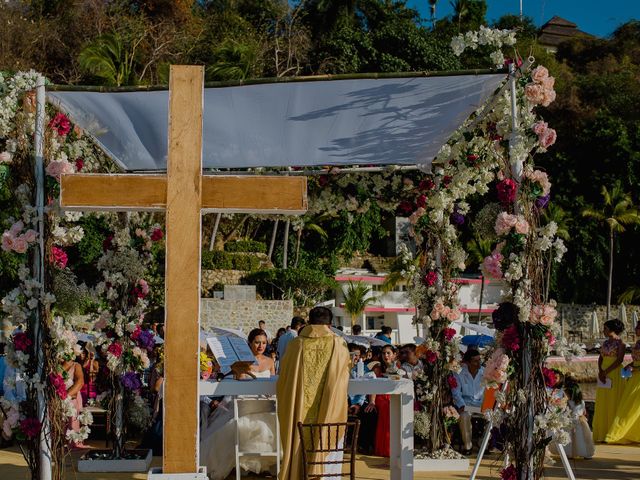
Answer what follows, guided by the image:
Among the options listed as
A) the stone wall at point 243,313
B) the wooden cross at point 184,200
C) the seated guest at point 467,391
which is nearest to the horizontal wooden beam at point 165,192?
the wooden cross at point 184,200

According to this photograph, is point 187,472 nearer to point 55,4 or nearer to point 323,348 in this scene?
point 323,348

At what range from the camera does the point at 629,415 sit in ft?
38.3

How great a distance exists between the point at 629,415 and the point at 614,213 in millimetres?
27736

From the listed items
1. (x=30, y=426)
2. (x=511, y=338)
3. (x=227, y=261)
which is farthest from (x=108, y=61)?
(x=511, y=338)

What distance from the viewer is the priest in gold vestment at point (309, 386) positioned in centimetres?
748

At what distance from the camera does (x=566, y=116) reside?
45031 mm

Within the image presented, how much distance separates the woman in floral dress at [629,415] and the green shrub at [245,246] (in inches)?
995

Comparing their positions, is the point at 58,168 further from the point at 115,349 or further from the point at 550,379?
the point at 550,379

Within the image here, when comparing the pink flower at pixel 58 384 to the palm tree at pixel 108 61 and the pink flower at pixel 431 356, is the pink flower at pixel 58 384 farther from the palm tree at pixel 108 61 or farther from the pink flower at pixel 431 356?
the palm tree at pixel 108 61

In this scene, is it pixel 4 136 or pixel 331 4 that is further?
pixel 331 4

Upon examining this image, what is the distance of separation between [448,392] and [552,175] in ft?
104

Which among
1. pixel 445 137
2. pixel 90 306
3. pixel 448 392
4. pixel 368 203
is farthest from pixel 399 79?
pixel 90 306

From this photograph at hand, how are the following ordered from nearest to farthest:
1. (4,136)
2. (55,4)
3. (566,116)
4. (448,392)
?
(4,136) → (448,392) → (55,4) → (566,116)

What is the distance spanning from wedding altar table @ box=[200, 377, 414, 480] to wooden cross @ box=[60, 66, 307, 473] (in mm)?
2006
